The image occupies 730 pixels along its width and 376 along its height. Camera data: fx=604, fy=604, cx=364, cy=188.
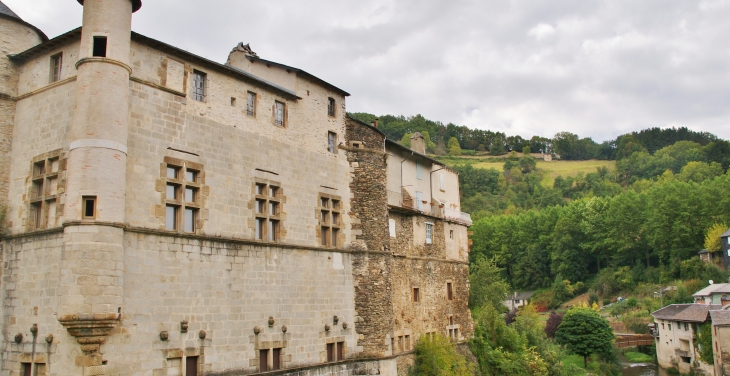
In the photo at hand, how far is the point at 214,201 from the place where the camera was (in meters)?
19.8

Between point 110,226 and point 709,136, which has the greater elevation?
point 709,136

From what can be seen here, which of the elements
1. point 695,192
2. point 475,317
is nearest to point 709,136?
point 695,192

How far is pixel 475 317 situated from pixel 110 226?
87.5ft

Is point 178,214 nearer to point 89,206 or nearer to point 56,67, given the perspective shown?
point 89,206

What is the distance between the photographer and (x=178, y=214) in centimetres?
1862

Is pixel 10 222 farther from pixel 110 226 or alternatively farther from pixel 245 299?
pixel 245 299

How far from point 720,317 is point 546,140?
13286 cm

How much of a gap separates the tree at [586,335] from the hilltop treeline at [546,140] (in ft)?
306

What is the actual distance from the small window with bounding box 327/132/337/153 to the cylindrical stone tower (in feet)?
31.1

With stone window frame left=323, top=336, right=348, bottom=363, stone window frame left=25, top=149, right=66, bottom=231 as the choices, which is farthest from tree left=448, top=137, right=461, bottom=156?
stone window frame left=25, top=149, right=66, bottom=231

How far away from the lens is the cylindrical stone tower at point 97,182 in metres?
15.6

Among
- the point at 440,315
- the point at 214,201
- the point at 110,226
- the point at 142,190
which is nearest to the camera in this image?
the point at 110,226

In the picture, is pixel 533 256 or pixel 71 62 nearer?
pixel 71 62

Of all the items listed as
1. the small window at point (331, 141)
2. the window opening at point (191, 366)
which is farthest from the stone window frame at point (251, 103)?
the window opening at point (191, 366)
